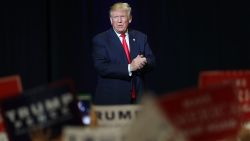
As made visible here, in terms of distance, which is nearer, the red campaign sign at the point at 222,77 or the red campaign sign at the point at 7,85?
the red campaign sign at the point at 7,85

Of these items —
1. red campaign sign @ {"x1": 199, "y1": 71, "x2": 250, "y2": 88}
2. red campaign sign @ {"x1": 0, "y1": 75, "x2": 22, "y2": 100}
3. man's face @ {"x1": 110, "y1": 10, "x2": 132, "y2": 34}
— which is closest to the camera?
red campaign sign @ {"x1": 0, "y1": 75, "x2": 22, "y2": 100}

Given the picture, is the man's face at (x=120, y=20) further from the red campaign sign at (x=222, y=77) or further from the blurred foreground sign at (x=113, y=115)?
the blurred foreground sign at (x=113, y=115)

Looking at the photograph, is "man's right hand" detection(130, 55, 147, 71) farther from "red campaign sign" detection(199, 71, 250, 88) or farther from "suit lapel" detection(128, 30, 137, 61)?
"red campaign sign" detection(199, 71, 250, 88)

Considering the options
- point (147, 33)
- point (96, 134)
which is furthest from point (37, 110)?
point (147, 33)

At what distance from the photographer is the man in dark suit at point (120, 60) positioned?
3.82 metres

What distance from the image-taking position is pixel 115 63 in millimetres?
3893

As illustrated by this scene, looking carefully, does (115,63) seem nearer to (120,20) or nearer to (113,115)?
(120,20)

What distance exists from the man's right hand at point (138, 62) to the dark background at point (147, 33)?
3.14 ft

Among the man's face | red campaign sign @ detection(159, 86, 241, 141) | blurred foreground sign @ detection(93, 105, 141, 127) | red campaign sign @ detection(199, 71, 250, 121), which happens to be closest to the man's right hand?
the man's face

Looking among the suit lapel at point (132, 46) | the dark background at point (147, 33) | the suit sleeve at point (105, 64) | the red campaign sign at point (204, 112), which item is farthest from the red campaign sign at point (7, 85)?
the dark background at point (147, 33)

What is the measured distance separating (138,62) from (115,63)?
0.18 meters

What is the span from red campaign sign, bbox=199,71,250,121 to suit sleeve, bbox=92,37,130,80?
2426 millimetres

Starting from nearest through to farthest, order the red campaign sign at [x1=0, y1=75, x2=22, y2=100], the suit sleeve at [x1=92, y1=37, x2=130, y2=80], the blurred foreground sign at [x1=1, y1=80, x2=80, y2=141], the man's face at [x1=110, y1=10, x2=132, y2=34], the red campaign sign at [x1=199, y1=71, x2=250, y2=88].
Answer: the blurred foreground sign at [x1=1, y1=80, x2=80, y2=141] → the red campaign sign at [x1=0, y1=75, x2=22, y2=100] → the red campaign sign at [x1=199, y1=71, x2=250, y2=88] → the suit sleeve at [x1=92, y1=37, x2=130, y2=80] → the man's face at [x1=110, y1=10, x2=132, y2=34]

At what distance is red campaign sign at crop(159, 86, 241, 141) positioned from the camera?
762 mm
